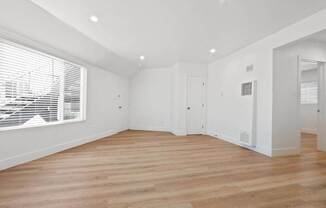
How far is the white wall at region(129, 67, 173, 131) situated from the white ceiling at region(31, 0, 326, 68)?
8.05 ft

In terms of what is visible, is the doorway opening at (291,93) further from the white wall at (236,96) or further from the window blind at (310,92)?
the window blind at (310,92)

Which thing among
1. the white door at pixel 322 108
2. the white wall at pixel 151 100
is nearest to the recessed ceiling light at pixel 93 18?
the white wall at pixel 151 100

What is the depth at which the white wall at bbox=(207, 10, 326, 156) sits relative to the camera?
114 inches

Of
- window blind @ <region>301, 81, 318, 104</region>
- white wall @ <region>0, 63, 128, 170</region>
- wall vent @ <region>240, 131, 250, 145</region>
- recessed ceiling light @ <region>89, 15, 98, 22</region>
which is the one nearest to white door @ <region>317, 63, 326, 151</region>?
wall vent @ <region>240, 131, 250, 145</region>

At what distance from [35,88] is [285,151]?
5.45 metres

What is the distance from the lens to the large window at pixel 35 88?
8.38 ft

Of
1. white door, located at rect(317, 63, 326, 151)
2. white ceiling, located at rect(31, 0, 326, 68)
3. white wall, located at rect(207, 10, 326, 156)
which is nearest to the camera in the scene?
white ceiling, located at rect(31, 0, 326, 68)

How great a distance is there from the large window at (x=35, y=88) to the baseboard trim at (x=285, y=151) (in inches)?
191

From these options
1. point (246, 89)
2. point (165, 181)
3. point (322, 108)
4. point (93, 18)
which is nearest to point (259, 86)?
point (246, 89)

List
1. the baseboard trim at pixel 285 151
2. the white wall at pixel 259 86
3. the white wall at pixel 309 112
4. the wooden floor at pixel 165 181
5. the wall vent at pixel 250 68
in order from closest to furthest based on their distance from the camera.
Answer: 1. the wooden floor at pixel 165 181
2. the white wall at pixel 259 86
3. the baseboard trim at pixel 285 151
4. the wall vent at pixel 250 68
5. the white wall at pixel 309 112

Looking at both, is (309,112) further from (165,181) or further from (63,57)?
(63,57)

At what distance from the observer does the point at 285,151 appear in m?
3.39

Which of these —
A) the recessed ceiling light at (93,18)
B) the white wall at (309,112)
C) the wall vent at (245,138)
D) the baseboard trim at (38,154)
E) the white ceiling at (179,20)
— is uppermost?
the white ceiling at (179,20)

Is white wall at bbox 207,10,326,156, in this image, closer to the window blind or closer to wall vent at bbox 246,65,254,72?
wall vent at bbox 246,65,254,72
